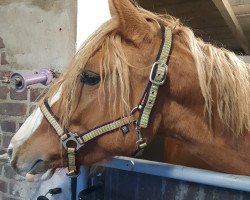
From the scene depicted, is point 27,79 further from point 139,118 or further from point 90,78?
point 139,118

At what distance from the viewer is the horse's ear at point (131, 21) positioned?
822 millimetres

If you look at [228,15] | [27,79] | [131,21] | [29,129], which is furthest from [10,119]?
[228,15]

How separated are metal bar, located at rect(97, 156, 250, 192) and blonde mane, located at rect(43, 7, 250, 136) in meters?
0.16

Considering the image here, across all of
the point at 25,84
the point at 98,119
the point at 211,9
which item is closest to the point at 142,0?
the point at 211,9

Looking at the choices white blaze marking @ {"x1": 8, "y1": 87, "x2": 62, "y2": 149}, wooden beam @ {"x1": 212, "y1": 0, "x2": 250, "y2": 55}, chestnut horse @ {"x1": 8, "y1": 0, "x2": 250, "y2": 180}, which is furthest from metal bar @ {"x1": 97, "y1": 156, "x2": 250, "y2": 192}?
wooden beam @ {"x1": 212, "y1": 0, "x2": 250, "y2": 55}

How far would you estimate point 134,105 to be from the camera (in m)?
0.86

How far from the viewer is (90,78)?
0.85m

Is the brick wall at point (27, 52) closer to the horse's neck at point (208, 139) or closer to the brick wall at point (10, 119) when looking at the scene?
the brick wall at point (10, 119)

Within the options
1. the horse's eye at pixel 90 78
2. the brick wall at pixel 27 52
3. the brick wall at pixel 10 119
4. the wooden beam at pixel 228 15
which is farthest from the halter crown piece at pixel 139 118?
the wooden beam at pixel 228 15

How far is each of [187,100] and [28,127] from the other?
470 mm

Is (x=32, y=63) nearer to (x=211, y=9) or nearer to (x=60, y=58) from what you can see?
(x=60, y=58)

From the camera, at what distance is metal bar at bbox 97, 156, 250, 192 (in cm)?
79

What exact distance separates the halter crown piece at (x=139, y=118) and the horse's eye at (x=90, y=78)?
0.12 meters

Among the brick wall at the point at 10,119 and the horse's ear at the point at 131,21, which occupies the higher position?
the horse's ear at the point at 131,21
